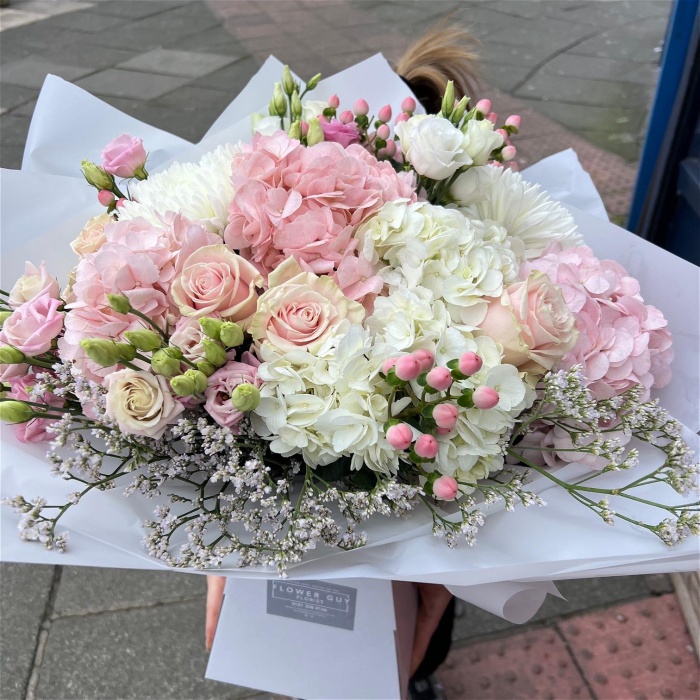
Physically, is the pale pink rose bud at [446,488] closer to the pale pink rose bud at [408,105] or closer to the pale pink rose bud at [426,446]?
the pale pink rose bud at [426,446]

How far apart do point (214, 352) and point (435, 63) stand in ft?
3.63

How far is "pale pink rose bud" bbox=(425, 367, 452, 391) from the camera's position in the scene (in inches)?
25.3

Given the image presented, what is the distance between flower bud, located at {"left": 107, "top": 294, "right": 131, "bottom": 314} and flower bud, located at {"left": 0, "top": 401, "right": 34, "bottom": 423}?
0.50 ft

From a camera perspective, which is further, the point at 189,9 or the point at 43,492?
the point at 189,9

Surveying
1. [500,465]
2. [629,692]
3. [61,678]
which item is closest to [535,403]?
[500,465]

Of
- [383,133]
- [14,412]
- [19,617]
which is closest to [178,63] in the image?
[19,617]

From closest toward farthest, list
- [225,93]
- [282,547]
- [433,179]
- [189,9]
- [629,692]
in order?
[282,547], [433,179], [629,692], [225,93], [189,9]

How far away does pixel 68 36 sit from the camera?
5.21 m

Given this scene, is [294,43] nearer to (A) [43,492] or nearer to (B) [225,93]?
(B) [225,93]

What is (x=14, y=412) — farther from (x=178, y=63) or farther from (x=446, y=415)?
(x=178, y=63)

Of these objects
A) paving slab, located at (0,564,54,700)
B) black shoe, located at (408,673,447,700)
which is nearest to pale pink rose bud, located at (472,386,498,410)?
black shoe, located at (408,673,447,700)

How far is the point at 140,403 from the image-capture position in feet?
2.19

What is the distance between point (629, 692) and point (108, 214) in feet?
5.93

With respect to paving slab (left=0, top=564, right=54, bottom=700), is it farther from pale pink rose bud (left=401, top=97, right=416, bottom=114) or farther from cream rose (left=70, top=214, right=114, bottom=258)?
pale pink rose bud (left=401, top=97, right=416, bottom=114)
